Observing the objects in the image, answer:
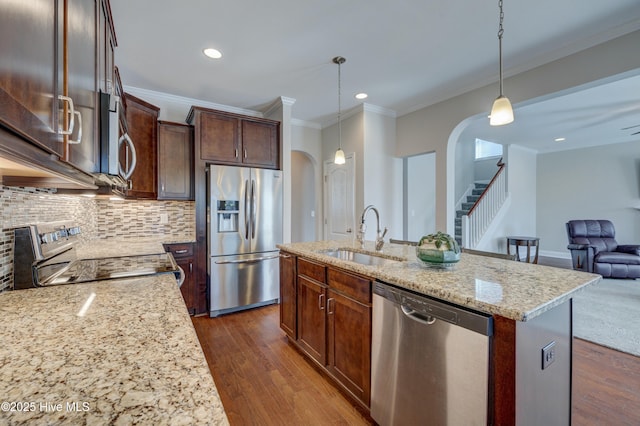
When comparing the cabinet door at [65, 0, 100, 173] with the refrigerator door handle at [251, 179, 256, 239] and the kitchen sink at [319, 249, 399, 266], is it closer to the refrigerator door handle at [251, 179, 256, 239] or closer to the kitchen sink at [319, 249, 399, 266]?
the kitchen sink at [319, 249, 399, 266]

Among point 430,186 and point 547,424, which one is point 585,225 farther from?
point 547,424

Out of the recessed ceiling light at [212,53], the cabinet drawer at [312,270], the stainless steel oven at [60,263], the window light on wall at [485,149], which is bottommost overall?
the cabinet drawer at [312,270]

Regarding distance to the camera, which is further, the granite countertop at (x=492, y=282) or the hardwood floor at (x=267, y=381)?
the hardwood floor at (x=267, y=381)

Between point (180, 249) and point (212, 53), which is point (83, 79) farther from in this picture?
point (180, 249)

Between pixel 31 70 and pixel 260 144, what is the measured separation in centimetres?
330

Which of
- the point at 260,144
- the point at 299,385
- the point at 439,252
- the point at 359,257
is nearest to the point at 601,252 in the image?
the point at 359,257

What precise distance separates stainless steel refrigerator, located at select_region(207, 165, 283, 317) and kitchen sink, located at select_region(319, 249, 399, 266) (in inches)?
56.3

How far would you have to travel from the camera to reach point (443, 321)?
131cm

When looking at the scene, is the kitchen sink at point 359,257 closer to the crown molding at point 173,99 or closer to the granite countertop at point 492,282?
the granite countertop at point 492,282

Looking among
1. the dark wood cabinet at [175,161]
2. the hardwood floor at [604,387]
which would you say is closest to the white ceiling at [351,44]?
the dark wood cabinet at [175,161]

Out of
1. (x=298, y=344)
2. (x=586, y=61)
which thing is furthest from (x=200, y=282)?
(x=586, y=61)

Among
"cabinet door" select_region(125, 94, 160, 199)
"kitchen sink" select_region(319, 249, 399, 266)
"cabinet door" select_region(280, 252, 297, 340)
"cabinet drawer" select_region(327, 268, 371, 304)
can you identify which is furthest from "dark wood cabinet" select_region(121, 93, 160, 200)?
"cabinet drawer" select_region(327, 268, 371, 304)

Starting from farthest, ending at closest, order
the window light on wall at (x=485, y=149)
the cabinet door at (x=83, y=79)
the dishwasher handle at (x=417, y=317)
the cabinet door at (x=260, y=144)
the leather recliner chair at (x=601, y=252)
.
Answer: the window light on wall at (x=485, y=149) < the leather recliner chair at (x=601, y=252) < the cabinet door at (x=260, y=144) < the dishwasher handle at (x=417, y=317) < the cabinet door at (x=83, y=79)

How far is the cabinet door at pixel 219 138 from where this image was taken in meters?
3.51
